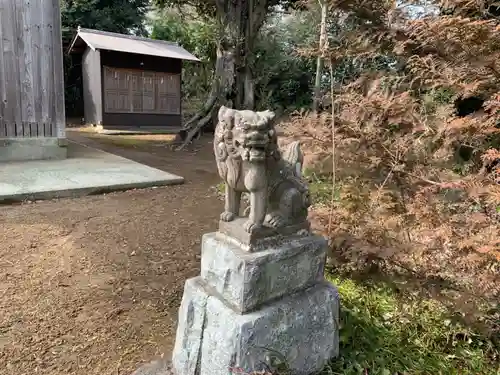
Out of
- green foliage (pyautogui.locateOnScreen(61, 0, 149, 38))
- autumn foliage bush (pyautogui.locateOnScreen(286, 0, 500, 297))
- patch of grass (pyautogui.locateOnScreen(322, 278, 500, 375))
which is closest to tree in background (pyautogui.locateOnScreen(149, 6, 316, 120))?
green foliage (pyautogui.locateOnScreen(61, 0, 149, 38))

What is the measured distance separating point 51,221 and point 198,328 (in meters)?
2.63

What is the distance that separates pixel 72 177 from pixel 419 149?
14.4 feet

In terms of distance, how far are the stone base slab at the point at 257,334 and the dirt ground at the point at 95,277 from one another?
360 mm

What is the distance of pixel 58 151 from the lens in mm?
6508

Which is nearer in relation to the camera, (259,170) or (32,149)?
(259,170)

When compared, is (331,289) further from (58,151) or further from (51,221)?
(58,151)

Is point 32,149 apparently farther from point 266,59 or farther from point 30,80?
point 266,59

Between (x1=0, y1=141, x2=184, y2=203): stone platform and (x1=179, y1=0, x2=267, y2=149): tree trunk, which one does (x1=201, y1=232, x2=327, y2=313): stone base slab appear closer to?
(x1=0, y1=141, x2=184, y2=203): stone platform

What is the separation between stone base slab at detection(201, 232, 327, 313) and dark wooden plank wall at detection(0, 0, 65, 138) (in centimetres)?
562

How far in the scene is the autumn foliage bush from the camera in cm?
185

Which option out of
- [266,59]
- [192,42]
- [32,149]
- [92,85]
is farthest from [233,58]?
[192,42]

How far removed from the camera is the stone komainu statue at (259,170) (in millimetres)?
1610

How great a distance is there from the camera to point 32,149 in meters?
6.27

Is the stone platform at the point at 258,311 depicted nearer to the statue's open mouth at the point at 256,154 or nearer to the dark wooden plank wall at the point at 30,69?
the statue's open mouth at the point at 256,154
